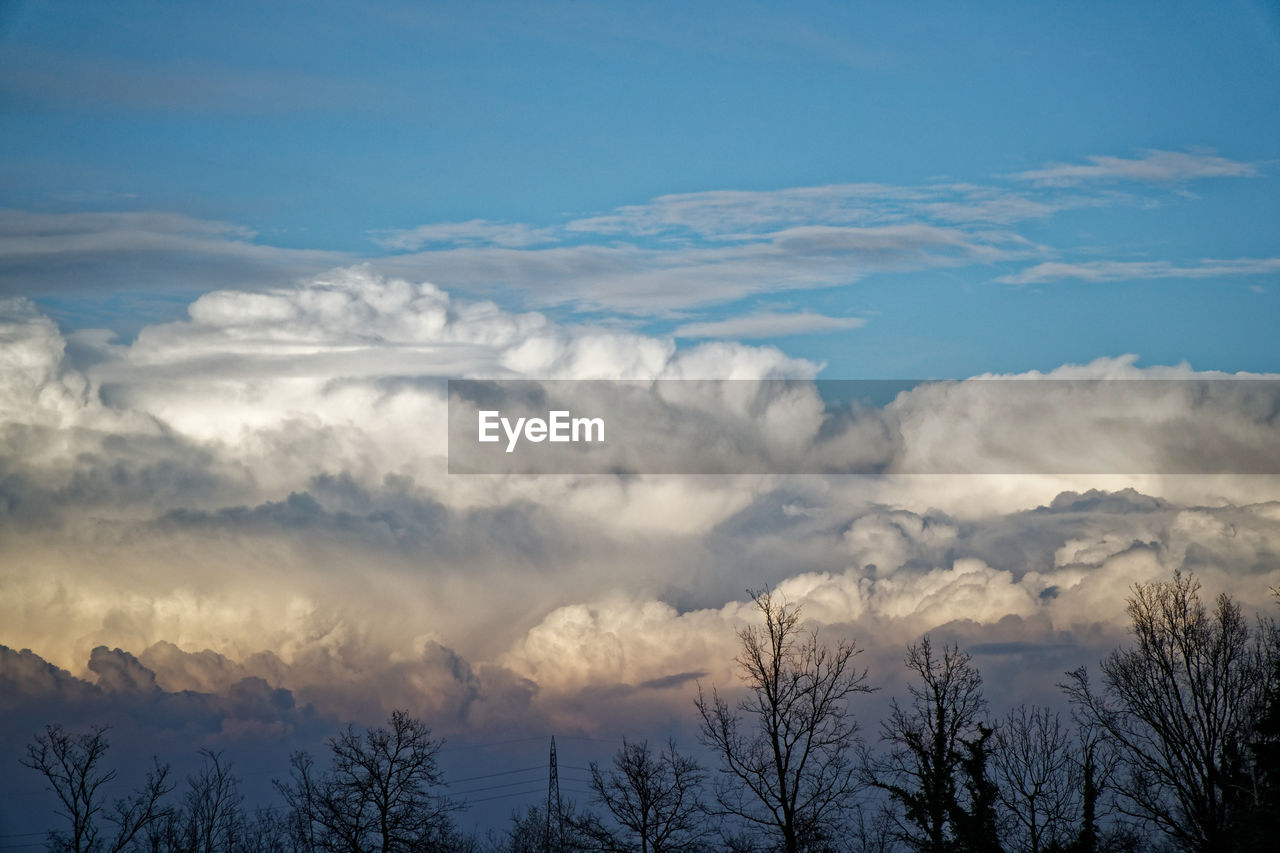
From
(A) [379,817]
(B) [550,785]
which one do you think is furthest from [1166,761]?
(B) [550,785]

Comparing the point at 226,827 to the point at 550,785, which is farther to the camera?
the point at 226,827

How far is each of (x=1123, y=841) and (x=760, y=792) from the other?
18.2 m

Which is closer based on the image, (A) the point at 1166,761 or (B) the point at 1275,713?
(B) the point at 1275,713

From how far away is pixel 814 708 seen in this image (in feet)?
135

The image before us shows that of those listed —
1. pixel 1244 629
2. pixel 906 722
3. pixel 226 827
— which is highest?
pixel 1244 629

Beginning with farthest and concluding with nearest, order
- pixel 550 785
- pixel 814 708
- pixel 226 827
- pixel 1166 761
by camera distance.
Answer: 1. pixel 226 827
2. pixel 550 785
3. pixel 1166 761
4. pixel 814 708

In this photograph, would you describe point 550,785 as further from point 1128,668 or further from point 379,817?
point 1128,668

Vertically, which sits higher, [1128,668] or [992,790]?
[1128,668]

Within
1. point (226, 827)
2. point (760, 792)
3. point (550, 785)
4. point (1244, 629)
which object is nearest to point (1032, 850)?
point (1244, 629)

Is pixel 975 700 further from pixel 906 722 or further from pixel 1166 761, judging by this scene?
pixel 1166 761

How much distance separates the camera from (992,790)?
1860 inches

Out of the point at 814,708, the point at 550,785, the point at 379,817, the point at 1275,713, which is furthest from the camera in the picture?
the point at 550,785

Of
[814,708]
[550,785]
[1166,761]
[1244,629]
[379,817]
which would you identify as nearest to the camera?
[814,708]

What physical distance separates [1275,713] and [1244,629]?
11827mm
